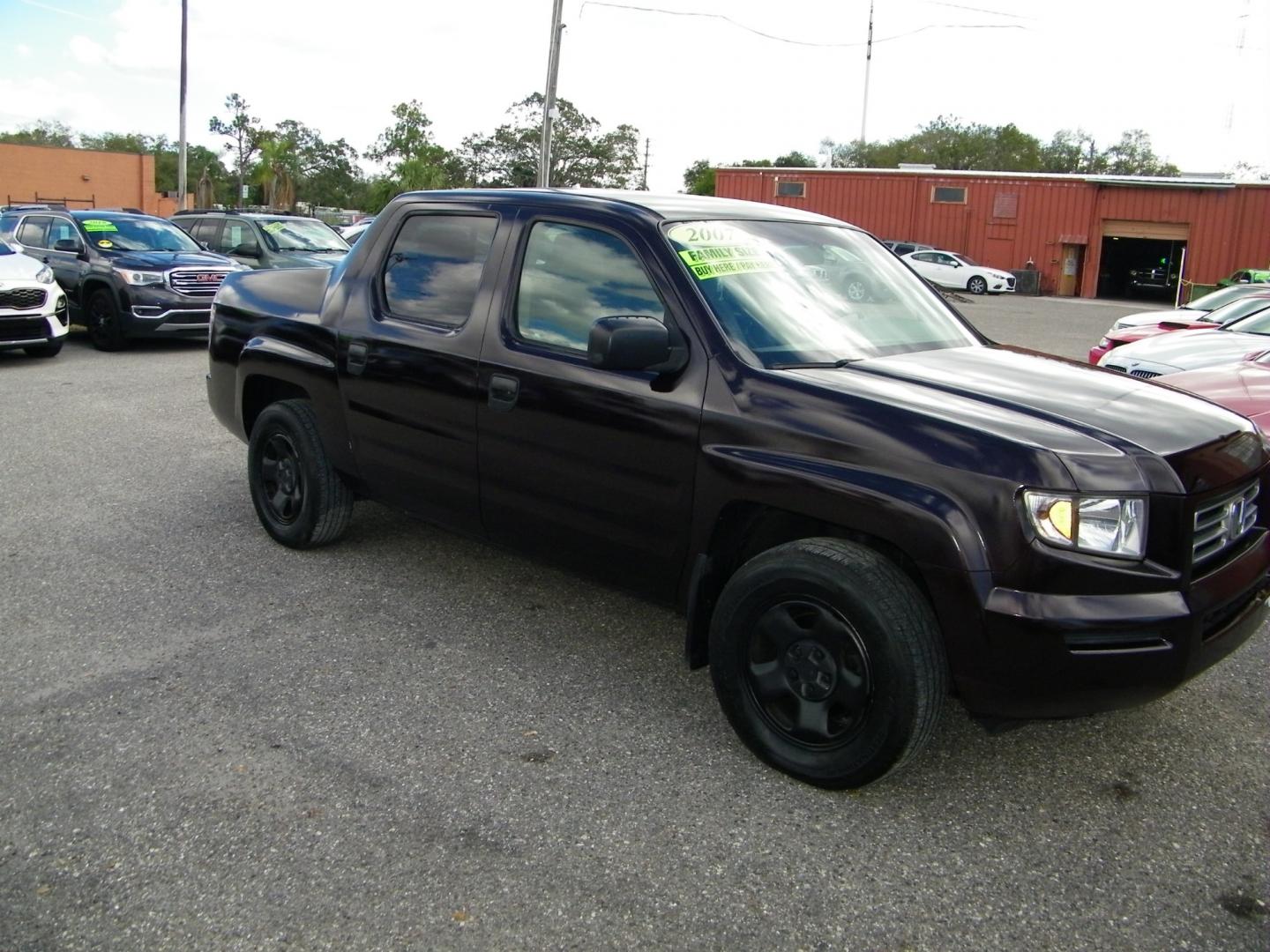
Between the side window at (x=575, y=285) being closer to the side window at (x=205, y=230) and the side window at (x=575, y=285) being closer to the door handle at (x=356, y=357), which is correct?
the door handle at (x=356, y=357)

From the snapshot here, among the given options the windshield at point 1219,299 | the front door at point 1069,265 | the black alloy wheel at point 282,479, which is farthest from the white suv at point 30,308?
the front door at point 1069,265

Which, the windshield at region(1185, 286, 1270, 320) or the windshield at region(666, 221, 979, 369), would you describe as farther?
the windshield at region(1185, 286, 1270, 320)

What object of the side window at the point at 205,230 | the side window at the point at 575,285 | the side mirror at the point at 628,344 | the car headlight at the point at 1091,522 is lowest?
the car headlight at the point at 1091,522

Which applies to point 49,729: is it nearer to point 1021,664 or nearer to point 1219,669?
point 1021,664

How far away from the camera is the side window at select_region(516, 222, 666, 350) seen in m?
3.87

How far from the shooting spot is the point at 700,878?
2908 millimetres

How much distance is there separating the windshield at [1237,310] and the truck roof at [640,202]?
911 centimetres

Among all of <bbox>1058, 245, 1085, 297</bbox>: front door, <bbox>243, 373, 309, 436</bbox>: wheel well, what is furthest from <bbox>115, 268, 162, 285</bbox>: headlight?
<bbox>1058, 245, 1085, 297</bbox>: front door

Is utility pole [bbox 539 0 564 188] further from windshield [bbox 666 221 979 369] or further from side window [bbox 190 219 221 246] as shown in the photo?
windshield [bbox 666 221 979 369]

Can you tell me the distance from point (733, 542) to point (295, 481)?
102 inches

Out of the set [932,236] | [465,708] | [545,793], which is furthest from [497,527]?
[932,236]

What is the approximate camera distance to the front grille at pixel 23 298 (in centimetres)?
1158

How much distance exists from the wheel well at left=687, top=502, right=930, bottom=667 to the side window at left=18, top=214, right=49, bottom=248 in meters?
13.4

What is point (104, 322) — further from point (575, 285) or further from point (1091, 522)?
point (1091, 522)
